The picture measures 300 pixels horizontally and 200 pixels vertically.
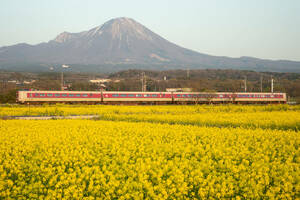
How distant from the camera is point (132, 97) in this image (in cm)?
5031

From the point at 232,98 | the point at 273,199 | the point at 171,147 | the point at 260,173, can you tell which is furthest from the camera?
the point at 232,98

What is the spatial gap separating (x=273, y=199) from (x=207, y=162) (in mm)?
2158

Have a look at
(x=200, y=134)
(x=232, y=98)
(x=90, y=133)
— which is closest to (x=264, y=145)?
(x=200, y=134)

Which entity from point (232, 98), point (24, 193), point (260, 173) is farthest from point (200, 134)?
point (232, 98)

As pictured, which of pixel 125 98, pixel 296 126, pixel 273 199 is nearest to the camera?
pixel 273 199

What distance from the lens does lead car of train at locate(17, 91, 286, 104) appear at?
44688 mm

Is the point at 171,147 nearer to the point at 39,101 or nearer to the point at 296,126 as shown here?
the point at 296,126

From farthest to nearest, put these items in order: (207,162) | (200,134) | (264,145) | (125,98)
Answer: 1. (125,98)
2. (200,134)
3. (264,145)
4. (207,162)

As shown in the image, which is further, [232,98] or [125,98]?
[232,98]

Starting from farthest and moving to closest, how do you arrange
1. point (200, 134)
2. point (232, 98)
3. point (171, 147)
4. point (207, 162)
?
point (232, 98), point (200, 134), point (171, 147), point (207, 162)

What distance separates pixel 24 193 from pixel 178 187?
9.63 ft

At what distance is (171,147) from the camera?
363 inches

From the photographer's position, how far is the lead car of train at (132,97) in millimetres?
44688

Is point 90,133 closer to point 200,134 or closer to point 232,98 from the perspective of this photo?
point 200,134
